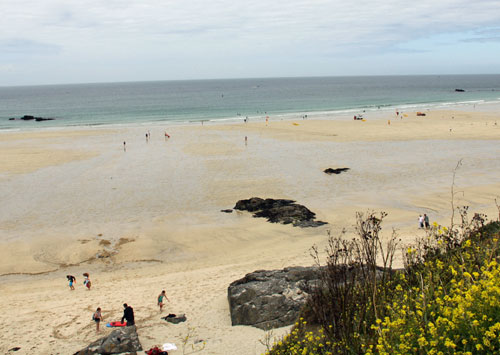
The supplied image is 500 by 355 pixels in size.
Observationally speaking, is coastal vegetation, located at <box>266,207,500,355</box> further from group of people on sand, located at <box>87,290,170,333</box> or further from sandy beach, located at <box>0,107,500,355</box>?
group of people on sand, located at <box>87,290,170,333</box>

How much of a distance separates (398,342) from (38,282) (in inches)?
623

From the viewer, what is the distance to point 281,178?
32.6 metres

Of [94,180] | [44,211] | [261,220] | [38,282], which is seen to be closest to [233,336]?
[38,282]

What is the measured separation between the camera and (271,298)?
12.9 metres

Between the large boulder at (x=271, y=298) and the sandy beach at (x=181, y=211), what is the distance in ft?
1.51

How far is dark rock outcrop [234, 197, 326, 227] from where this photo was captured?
23094mm

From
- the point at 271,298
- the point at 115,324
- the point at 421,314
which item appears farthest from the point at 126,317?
the point at 421,314

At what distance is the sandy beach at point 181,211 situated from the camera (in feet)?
47.1

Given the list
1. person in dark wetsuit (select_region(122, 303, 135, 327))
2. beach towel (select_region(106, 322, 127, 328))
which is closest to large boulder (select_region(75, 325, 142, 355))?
person in dark wetsuit (select_region(122, 303, 135, 327))

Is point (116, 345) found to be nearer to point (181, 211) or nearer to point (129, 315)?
point (129, 315)

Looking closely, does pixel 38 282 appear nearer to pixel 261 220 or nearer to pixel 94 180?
pixel 261 220

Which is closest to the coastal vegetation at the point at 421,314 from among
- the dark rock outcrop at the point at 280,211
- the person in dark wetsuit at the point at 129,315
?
the person in dark wetsuit at the point at 129,315

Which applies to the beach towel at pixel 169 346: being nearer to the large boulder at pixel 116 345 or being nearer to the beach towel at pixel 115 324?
the large boulder at pixel 116 345

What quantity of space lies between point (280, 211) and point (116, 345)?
13933mm
